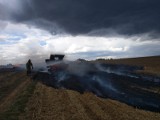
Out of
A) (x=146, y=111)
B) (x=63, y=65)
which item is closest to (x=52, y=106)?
(x=146, y=111)

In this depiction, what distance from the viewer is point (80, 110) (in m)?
16.5

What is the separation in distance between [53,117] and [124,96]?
8708 mm

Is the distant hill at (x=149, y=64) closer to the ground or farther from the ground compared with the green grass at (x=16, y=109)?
closer to the ground

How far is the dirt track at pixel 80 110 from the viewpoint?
49.3 ft

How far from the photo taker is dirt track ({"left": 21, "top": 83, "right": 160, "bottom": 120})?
15.0 metres

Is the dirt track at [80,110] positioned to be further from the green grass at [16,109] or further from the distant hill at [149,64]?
the distant hill at [149,64]

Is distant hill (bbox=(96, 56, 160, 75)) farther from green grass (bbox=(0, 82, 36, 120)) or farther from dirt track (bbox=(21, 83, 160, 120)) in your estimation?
green grass (bbox=(0, 82, 36, 120))

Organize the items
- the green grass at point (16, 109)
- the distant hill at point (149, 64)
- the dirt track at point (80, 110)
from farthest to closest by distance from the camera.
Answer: the distant hill at point (149, 64), the green grass at point (16, 109), the dirt track at point (80, 110)

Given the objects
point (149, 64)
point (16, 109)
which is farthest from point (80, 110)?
point (149, 64)

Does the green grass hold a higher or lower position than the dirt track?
lower

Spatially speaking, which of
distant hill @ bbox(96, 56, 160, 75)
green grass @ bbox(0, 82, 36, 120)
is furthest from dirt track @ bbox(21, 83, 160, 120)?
distant hill @ bbox(96, 56, 160, 75)

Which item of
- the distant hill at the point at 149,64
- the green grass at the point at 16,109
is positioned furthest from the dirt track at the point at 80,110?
→ the distant hill at the point at 149,64

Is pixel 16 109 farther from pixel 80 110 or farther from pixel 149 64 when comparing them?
pixel 149 64

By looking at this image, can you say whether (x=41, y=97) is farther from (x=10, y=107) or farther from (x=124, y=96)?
(x=124, y=96)
